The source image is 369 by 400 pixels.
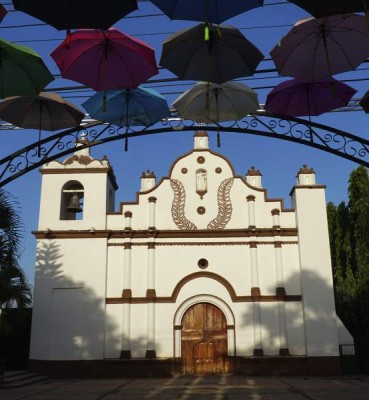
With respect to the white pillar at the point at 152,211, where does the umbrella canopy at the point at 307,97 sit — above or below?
below

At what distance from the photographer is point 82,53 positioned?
781 centimetres

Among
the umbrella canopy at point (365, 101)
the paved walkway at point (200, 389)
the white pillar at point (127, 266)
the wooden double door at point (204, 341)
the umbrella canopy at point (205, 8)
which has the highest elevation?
the umbrella canopy at point (205, 8)

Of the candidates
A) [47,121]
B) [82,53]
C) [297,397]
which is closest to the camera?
[82,53]

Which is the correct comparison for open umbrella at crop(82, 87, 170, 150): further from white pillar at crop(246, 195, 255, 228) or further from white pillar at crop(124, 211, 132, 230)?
white pillar at crop(246, 195, 255, 228)

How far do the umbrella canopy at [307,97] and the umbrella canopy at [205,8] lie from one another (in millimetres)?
2629

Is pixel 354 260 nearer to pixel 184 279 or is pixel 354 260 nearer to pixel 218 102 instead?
pixel 184 279

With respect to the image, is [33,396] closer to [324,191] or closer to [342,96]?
[342,96]

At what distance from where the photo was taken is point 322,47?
769 cm

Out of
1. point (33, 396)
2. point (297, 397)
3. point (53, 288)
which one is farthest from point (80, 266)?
point (297, 397)

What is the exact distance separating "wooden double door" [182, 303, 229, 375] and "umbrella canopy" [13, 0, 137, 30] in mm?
15828

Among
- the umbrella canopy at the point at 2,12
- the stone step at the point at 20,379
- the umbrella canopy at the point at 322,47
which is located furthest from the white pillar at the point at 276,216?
the umbrella canopy at the point at 2,12

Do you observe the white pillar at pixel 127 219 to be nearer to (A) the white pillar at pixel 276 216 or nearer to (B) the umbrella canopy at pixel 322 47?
(A) the white pillar at pixel 276 216

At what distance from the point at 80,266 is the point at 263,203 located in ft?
26.8

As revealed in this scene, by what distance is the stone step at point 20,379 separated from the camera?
17.1 m
